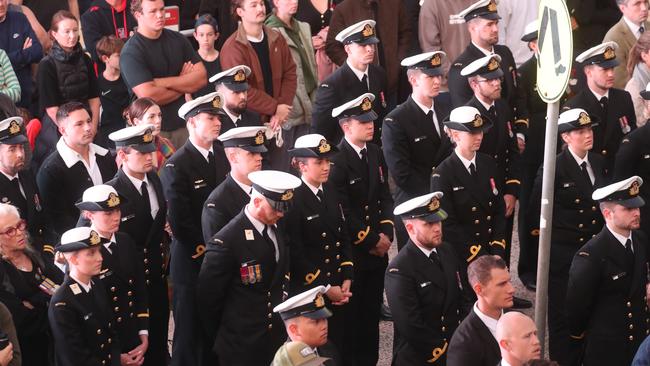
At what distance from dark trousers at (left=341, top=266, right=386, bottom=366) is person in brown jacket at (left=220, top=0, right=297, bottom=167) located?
2180 millimetres

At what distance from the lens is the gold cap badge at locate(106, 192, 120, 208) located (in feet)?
28.8

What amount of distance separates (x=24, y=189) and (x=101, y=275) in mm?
1271

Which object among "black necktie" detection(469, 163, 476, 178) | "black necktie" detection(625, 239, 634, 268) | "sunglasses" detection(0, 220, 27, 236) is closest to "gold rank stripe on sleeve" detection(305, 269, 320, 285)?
"black necktie" detection(469, 163, 476, 178)

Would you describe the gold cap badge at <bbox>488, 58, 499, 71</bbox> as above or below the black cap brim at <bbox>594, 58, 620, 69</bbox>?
above

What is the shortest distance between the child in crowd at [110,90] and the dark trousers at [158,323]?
2.68 meters

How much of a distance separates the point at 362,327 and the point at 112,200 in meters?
2.34

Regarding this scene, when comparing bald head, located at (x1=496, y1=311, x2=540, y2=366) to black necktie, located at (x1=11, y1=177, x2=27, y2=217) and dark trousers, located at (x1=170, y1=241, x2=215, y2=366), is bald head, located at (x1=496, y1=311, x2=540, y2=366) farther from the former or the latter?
black necktie, located at (x1=11, y1=177, x2=27, y2=217)

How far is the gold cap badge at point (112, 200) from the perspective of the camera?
8773 mm

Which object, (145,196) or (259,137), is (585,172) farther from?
(145,196)

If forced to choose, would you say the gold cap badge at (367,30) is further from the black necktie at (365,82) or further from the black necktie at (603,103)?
the black necktie at (603,103)

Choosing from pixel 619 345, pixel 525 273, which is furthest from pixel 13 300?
pixel 525 273

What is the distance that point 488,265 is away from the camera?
323 inches

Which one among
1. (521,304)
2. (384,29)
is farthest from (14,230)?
(384,29)

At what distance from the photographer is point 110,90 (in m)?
12.2
